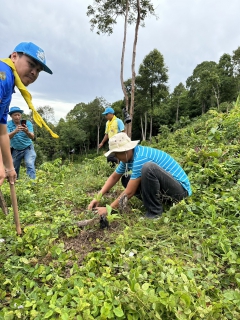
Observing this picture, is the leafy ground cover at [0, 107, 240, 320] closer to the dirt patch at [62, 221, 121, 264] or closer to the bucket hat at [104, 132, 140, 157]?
the dirt patch at [62, 221, 121, 264]

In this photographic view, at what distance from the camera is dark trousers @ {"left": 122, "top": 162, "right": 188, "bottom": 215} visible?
2.42m

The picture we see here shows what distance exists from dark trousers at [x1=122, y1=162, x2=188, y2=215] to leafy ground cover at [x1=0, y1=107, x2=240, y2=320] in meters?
0.14

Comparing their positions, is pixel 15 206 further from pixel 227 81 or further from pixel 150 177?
pixel 227 81

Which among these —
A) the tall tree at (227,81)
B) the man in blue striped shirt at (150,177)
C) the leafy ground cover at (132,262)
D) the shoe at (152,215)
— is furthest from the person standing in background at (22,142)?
the tall tree at (227,81)

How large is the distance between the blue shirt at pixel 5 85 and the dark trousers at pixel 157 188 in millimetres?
1376

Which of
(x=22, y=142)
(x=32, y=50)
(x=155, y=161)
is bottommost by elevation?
(x=155, y=161)

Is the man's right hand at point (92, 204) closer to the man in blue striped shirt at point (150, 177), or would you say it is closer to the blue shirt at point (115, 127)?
the man in blue striped shirt at point (150, 177)

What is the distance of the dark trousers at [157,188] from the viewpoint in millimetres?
2416

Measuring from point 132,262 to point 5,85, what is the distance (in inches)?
62.9

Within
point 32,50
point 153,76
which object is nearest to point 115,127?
point 32,50

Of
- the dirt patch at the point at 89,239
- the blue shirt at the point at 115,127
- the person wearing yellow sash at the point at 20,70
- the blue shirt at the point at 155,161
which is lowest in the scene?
the dirt patch at the point at 89,239

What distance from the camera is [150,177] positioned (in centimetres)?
241

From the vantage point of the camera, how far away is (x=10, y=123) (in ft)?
15.8

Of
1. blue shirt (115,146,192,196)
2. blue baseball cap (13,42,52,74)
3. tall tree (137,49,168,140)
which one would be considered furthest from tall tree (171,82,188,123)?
blue baseball cap (13,42,52,74)
